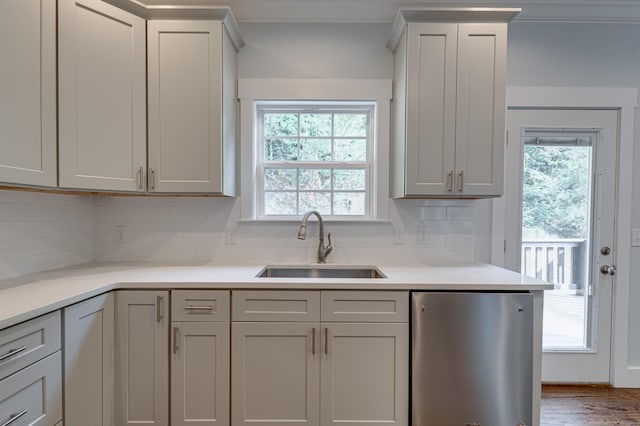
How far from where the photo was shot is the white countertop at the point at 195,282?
4.50 feet

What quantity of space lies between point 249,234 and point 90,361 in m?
1.12

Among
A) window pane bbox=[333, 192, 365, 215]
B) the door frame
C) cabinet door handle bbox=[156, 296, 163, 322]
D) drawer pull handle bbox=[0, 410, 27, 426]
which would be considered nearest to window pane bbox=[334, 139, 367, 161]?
window pane bbox=[333, 192, 365, 215]

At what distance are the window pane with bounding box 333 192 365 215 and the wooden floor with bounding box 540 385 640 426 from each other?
69.6 inches

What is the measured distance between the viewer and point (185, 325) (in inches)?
64.9

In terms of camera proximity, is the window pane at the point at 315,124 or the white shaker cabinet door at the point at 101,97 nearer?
the white shaker cabinet door at the point at 101,97

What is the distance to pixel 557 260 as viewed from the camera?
238cm

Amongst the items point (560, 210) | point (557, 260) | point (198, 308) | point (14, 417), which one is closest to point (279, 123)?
point (198, 308)

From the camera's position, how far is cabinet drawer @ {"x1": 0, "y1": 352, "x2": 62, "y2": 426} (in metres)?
1.10

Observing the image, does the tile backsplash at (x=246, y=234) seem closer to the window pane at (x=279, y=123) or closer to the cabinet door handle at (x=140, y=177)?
the cabinet door handle at (x=140, y=177)

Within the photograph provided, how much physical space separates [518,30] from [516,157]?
0.91 meters

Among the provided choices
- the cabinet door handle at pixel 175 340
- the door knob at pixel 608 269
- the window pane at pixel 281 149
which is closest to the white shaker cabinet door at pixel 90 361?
the cabinet door handle at pixel 175 340

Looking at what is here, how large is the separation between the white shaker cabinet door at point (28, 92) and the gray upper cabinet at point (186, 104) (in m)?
0.47

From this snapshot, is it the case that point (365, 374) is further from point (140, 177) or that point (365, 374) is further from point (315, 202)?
point (140, 177)

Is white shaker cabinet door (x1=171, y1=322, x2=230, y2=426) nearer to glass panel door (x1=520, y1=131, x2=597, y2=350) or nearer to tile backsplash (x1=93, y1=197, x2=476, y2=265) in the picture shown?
tile backsplash (x1=93, y1=197, x2=476, y2=265)
